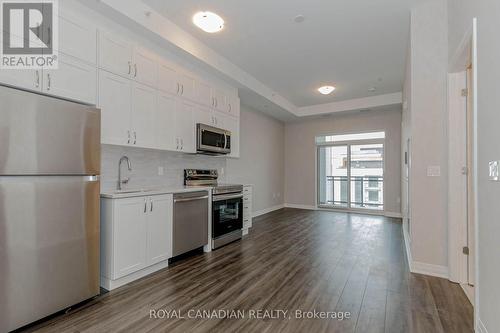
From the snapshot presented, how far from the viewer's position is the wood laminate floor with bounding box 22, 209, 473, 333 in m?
1.91

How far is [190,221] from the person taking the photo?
340 cm

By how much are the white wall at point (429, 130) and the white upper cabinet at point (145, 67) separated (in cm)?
322

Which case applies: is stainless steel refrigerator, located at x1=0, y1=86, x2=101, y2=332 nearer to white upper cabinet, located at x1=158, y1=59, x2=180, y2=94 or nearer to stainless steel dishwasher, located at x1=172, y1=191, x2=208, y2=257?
stainless steel dishwasher, located at x1=172, y1=191, x2=208, y2=257

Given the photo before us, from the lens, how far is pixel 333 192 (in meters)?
7.59

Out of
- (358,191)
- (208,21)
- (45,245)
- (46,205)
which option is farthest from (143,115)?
(358,191)

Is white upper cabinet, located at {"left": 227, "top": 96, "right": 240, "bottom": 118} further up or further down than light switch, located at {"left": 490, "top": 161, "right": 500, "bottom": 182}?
further up

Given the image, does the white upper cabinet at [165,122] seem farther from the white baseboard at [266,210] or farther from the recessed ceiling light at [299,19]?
the white baseboard at [266,210]

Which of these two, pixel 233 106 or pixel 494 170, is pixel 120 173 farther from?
pixel 494 170

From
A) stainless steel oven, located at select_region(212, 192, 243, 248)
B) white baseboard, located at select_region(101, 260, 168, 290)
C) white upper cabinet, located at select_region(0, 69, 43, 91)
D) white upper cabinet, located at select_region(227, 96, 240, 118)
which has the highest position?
white upper cabinet, located at select_region(227, 96, 240, 118)

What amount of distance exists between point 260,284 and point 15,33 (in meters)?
3.15

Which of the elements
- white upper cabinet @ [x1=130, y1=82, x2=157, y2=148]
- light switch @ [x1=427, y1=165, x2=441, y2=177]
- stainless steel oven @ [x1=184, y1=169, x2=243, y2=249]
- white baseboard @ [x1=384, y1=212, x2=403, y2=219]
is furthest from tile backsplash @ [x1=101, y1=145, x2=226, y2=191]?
white baseboard @ [x1=384, y1=212, x2=403, y2=219]

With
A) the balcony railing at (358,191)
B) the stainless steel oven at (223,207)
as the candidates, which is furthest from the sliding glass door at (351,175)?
the stainless steel oven at (223,207)

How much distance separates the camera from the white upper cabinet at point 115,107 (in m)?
2.67

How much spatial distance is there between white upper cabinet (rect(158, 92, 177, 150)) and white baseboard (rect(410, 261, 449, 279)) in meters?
3.42
